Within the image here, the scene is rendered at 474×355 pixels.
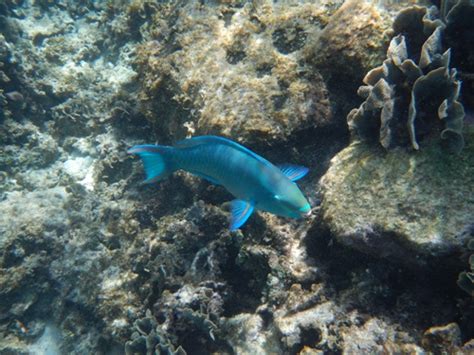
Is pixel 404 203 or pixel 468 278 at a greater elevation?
pixel 404 203

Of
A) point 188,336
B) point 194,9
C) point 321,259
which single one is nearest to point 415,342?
point 321,259

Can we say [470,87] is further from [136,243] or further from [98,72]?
[98,72]

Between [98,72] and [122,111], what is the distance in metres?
2.31

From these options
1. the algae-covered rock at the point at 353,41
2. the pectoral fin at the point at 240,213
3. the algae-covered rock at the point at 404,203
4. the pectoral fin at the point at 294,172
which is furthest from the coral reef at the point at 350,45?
the pectoral fin at the point at 240,213

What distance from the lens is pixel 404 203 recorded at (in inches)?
108

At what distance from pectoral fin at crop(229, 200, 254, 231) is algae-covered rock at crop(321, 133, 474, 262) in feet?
2.77

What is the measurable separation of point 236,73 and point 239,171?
1.98 m

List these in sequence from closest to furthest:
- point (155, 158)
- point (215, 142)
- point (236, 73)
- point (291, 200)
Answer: point (291, 200) < point (215, 142) < point (155, 158) < point (236, 73)

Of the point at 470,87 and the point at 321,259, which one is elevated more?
the point at 470,87

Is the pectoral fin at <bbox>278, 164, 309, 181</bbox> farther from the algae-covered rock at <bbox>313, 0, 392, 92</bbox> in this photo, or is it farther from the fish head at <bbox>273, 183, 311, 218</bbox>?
the algae-covered rock at <bbox>313, 0, 392, 92</bbox>

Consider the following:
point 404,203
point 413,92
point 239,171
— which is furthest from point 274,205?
point 413,92

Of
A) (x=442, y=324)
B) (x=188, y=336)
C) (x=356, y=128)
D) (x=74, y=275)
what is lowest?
(x=74, y=275)

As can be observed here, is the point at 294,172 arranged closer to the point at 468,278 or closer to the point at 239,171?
the point at 239,171

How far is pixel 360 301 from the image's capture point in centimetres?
299
